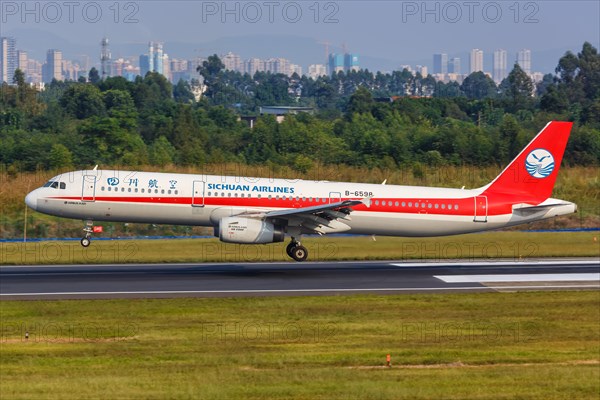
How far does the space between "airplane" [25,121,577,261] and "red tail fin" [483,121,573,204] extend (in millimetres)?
48

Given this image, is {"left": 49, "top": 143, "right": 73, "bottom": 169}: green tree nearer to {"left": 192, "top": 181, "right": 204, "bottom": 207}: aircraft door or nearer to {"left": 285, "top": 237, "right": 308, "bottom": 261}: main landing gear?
{"left": 192, "top": 181, "right": 204, "bottom": 207}: aircraft door

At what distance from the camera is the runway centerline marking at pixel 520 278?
41.5m

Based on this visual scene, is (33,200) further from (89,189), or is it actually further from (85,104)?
(85,104)

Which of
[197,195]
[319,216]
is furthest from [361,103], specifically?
[197,195]

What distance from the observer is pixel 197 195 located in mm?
42938

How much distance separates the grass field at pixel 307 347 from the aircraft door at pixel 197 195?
8.17 meters

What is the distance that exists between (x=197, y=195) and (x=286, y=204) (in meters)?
4.08

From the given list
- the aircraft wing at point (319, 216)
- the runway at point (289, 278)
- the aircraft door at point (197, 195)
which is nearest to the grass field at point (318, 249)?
the runway at point (289, 278)

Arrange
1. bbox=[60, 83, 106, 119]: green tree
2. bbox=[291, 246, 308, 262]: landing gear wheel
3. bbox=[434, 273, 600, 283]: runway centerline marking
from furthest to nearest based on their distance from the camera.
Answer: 1. bbox=[60, 83, 106, 119]: green tree
2. bbox=[291, 246, 308, 262]: landing gear wheel
3. bbox=[434, 273, 600, 283]: runway centerline marking

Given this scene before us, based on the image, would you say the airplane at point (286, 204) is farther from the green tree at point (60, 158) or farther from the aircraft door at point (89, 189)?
the green tree at point (60, 158)

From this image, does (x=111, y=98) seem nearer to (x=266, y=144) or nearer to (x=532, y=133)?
(x=266, y=144)

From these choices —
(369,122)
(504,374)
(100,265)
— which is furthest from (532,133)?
(504,374)

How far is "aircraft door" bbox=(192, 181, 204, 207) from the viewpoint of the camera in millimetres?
42906

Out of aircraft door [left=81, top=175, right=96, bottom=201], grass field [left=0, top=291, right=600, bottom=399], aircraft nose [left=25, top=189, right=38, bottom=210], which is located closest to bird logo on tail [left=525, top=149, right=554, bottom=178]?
grass field [left=0, top=291, right=600, bottom=399]
